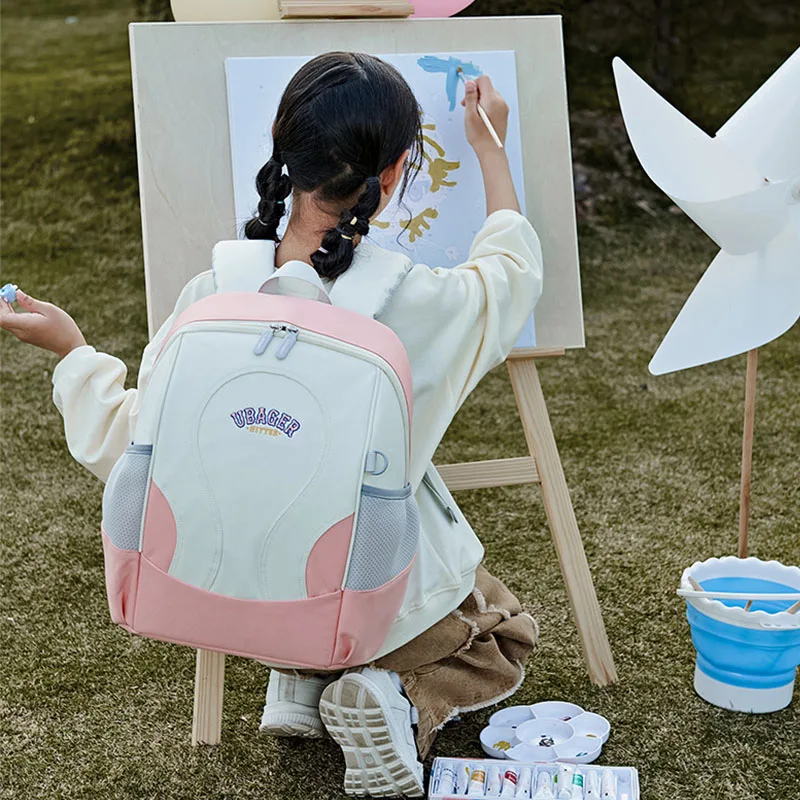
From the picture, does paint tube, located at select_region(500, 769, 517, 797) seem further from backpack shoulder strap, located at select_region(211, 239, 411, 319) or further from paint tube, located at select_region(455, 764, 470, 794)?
backpack shoulder strap, located at select_region(211, 239, 411, 319)

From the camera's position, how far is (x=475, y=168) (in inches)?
Result: 78.4

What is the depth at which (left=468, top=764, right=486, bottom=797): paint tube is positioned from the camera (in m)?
1.75

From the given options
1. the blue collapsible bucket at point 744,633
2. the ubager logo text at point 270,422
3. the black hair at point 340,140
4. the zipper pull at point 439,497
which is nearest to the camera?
the ubager logo text at point 270,422

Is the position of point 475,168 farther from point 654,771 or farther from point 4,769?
point 4,769

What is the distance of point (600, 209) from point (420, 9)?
312cm

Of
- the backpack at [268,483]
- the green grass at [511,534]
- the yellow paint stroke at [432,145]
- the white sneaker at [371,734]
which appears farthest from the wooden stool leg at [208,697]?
the yellow paint stroke at [432,145]

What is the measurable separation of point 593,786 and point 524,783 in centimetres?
10

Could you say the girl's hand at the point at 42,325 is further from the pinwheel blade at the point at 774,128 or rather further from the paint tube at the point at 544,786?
the pinwheel blade at the point at 774,128

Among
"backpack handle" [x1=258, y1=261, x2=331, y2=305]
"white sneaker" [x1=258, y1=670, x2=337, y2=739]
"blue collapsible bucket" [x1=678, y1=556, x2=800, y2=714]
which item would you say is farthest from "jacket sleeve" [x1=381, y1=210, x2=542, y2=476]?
"blue collapsible bucket" [x1=678, y1=556, x2=800, y2=714]

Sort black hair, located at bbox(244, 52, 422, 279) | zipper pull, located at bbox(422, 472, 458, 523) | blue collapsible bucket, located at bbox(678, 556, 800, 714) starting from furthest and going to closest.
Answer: blue collapsible bucket, located at bbox(678, 556, 800, 714) → zipper pull, located at bbox(422, 472, 458, 523) → black hair, located at bbox(244, 52, 422, 279)

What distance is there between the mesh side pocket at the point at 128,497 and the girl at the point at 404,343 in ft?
0.56

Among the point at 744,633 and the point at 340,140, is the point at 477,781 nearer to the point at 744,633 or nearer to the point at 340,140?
the point at 744,633

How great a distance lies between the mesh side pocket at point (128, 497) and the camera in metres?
1.49

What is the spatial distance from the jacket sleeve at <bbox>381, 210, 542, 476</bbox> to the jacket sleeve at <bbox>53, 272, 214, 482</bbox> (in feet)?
1.12
